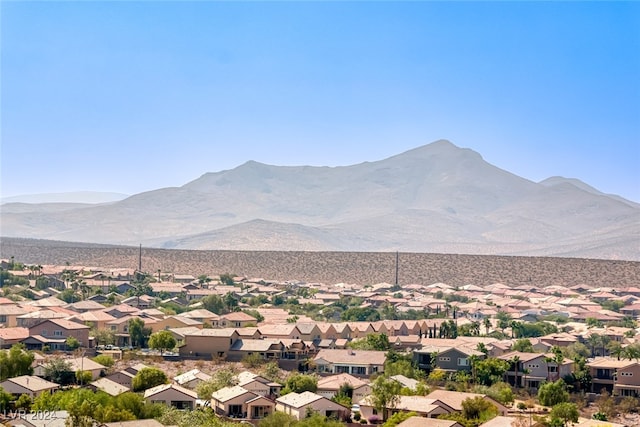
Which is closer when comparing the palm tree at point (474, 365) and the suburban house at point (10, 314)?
the palm tree at point (474, 365)

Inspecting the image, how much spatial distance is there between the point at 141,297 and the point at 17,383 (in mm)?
45382

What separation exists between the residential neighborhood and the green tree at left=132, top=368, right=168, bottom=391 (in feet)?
0.24

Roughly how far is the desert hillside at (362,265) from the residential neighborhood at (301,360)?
125 feet

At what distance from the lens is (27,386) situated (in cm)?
4844

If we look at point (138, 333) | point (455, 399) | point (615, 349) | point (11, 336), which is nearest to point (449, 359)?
point (455, 399)

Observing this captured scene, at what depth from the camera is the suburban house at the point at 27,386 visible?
47.7m

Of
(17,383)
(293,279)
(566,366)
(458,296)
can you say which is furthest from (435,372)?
(293,279)

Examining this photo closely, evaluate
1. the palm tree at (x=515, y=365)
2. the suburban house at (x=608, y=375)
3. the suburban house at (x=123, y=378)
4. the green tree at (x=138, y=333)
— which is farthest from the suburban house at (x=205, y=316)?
the suburban house at (x=608, y=375)

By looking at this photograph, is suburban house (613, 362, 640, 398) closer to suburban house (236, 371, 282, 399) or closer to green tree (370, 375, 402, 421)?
green tree (370, 375, 402, 421)

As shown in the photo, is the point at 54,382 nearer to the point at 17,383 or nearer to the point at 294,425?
the point at 17,383

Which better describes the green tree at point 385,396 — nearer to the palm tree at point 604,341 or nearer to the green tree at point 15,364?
the green tree at point 15,364

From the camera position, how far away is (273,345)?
63938 mm

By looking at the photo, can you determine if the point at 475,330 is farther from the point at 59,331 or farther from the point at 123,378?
the point at 123,378

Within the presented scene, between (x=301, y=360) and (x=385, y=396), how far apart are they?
1436cm
